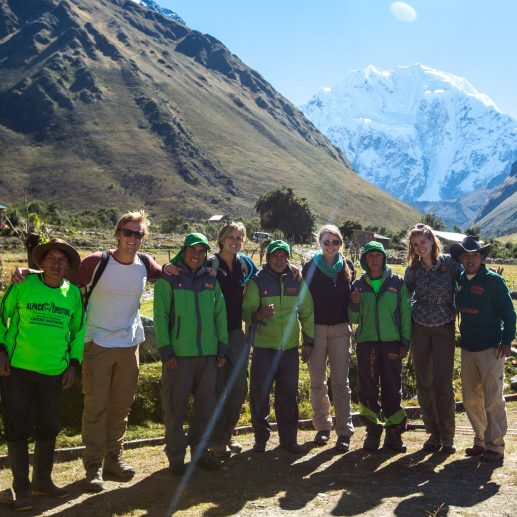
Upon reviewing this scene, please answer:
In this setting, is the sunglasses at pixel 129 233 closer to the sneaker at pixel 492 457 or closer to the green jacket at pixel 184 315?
the green jacket at pixel 184 315

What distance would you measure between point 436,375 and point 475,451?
0.82 metres

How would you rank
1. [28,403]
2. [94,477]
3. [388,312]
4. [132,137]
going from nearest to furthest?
1. [28,403]
2. [94,477]
3. [388,312]
4. [132,137]

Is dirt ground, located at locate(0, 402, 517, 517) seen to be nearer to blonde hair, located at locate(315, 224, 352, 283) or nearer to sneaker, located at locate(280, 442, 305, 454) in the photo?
sneaker, located at locate(280, 442, 305, 454)

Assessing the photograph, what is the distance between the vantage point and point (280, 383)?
6.32 metres

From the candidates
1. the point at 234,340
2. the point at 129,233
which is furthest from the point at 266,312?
the point at 129,233

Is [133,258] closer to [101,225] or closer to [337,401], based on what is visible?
[337,401]

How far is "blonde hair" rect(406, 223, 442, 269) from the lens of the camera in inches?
244

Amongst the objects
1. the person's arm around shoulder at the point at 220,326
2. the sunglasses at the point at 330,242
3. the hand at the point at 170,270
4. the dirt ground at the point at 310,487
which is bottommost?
the dirt ground at the point at 310,487

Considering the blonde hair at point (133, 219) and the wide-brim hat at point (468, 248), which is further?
the wide-brim hat at point (468, 248)

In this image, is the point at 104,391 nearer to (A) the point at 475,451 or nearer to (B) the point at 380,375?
(B) the point at 380,375

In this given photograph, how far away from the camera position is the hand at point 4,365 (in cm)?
473

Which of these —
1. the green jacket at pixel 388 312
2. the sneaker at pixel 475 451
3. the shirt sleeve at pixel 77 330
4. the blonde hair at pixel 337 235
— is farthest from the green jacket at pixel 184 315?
the sneaker at pixel 475 451

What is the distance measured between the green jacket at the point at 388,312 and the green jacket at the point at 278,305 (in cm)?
61

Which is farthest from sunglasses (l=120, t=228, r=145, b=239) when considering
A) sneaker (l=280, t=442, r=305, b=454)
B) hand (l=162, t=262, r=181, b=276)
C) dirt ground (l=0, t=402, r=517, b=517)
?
sneaker (l=280, t=442, r=305, b=454)
